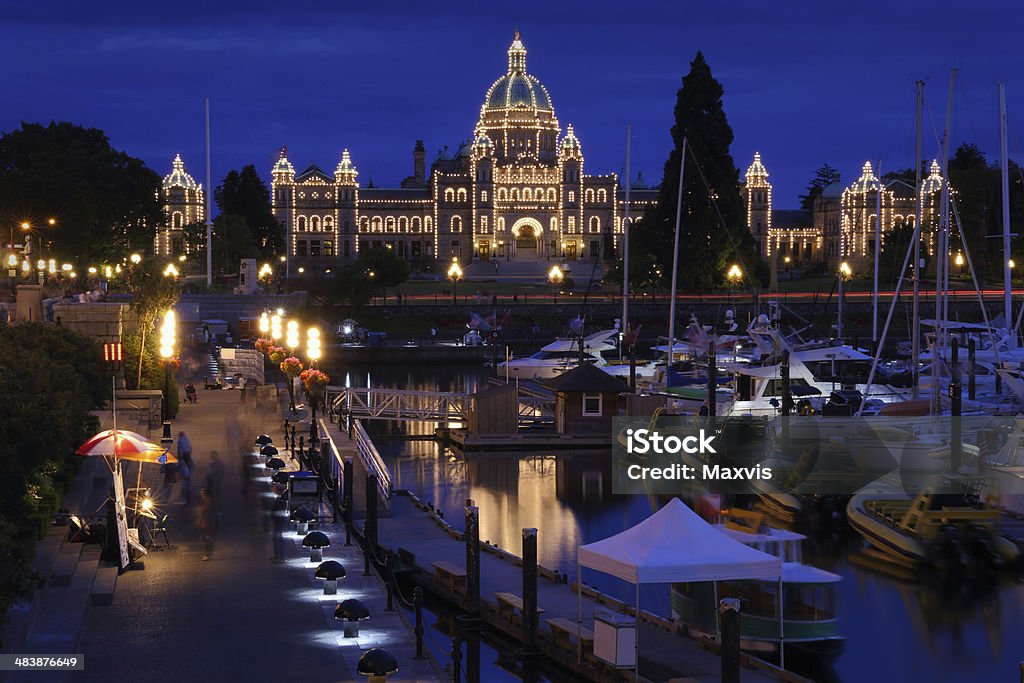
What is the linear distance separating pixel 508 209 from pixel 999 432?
13881 cm

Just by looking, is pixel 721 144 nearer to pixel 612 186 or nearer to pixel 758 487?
pixel 758 487

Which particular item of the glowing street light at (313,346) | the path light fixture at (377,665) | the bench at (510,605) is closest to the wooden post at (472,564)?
the bench at (510,605)

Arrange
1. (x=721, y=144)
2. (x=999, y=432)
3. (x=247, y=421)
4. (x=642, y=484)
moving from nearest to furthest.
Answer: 1. (x=999, y=432)
2. (x=642, y=484)
3. (x=247, y=421)
4. (x=721, y=144)

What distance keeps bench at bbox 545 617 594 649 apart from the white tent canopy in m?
1.16

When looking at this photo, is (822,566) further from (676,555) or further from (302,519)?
(302,519)

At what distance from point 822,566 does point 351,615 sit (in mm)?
12820

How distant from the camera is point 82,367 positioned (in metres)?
37.7

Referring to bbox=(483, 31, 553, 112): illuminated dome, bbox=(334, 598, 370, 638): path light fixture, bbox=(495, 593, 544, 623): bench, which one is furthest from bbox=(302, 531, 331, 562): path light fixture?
bbox=(483, 31, 553, 112): illuminated dome

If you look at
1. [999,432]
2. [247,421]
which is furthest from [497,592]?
[247,421]

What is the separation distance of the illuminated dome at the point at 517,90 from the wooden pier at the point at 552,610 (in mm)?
157322

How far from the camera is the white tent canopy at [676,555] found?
811 inches

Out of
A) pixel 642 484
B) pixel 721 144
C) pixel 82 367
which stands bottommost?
pixel 642 484

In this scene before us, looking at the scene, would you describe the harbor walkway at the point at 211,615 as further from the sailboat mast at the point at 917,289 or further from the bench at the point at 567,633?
the sailboat mast at the point at 917,289

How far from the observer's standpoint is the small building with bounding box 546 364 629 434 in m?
46.7
